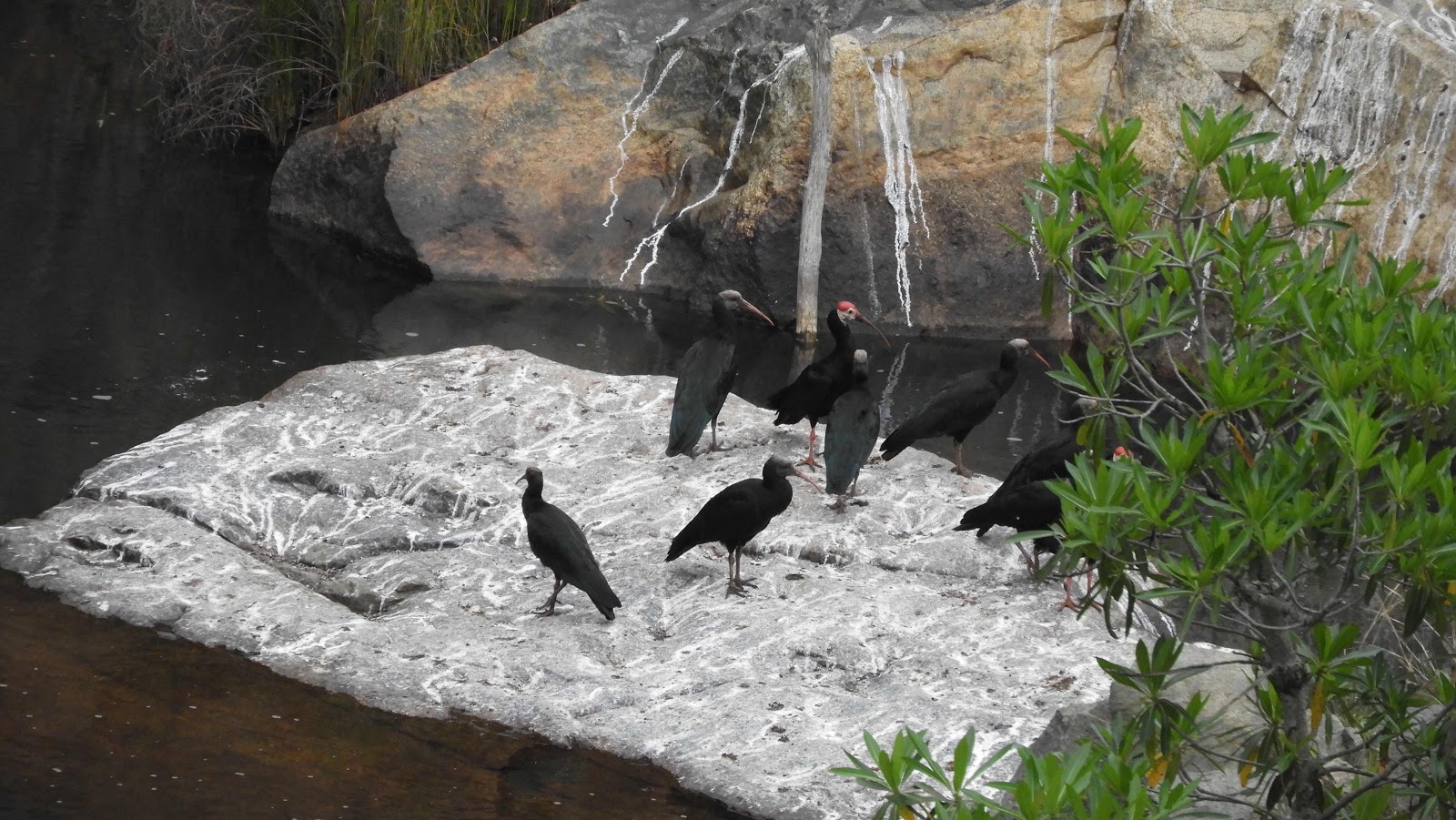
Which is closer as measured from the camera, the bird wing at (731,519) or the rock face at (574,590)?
the rock face at (574,590)

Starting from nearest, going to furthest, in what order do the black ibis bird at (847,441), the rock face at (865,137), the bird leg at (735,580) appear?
the bird leg at (735,580)
the black ibis bird at (847,441)
the rock face at (865,137)

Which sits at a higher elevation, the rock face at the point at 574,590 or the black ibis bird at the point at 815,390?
the black ibis bird at the point at 815,390

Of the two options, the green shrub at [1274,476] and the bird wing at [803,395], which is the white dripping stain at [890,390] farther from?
the green shrub at [1274,476]

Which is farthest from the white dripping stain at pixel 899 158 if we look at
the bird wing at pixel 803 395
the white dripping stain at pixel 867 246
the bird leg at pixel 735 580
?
the bird leg at pixel 735 580

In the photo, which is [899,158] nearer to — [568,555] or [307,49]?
[307,49]

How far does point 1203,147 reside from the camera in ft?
10.9

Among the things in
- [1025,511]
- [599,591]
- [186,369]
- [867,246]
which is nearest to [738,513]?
[599,591]

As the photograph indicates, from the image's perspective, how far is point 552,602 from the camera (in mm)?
6754

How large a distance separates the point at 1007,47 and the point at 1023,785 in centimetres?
1209

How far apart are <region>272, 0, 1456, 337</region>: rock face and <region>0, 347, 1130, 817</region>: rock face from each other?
5500 mm

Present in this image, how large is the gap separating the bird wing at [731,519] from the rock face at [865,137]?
7144 mm

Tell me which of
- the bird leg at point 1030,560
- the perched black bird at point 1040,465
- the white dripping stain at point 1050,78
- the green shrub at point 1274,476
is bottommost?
the bird leg at point 1030,560

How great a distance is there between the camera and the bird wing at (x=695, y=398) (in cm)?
805

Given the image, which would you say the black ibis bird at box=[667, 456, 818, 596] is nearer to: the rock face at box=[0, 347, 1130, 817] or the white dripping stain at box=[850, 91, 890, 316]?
the rock face at box=[0, 347, 1130, 817]
